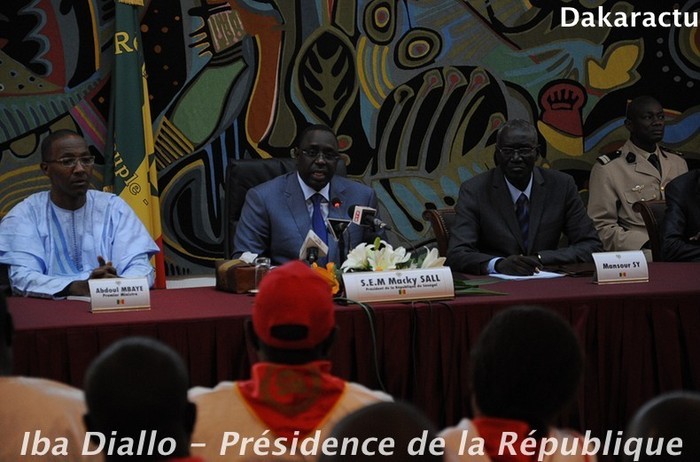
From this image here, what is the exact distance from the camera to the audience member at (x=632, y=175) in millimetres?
5898

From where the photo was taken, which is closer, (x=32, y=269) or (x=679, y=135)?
(x=32, y=269)

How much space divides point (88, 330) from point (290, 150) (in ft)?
9.40

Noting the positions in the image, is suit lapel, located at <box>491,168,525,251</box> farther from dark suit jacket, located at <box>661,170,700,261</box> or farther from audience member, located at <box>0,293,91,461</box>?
audience member, located at <box>0,293,91,461</box>

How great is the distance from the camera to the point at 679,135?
643 cm

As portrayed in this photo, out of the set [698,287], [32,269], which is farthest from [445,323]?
[32,269]

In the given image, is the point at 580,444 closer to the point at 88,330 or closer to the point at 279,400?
the point at 279,400

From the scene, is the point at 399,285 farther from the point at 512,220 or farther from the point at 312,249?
the point at 512,220

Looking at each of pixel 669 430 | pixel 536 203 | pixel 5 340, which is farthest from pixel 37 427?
pixel 536 203

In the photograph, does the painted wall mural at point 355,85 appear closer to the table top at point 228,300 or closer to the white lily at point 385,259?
the table top at point 228,300

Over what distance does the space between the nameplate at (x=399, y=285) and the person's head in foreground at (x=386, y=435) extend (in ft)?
7.03

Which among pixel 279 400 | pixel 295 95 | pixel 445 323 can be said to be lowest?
pixel 445 323

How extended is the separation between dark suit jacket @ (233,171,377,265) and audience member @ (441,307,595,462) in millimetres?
2759

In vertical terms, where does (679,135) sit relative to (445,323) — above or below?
above

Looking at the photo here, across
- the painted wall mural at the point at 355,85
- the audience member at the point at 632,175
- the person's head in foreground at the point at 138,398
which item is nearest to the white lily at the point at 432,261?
the person's head in foreground at the point at 138,398
